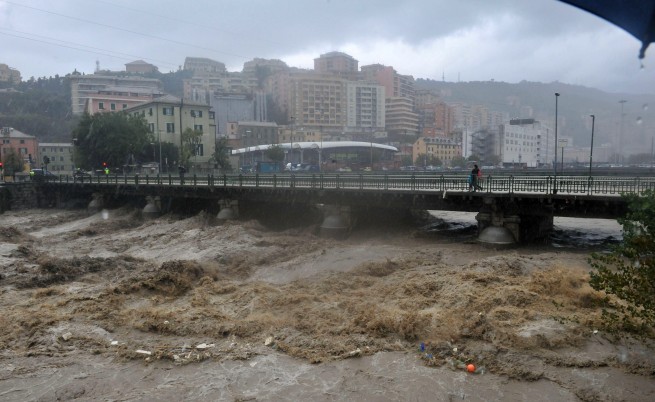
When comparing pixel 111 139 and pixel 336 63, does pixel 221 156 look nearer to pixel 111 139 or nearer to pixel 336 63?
pixel 111 139

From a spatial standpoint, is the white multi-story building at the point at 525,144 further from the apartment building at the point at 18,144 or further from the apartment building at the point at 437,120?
the apartment building at the point at 18,144

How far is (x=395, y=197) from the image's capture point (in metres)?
26.4

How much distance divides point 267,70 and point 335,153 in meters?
96.3

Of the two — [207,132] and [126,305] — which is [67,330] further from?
[207,132]

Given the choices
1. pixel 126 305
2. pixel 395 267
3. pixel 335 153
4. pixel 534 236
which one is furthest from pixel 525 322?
pixel 335 153

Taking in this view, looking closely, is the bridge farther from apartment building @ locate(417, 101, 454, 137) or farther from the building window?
apartment building @ locate(417, 101, 454, 137)

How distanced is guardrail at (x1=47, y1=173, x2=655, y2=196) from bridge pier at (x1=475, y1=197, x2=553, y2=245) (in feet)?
2.19

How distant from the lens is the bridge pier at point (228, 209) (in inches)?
1359

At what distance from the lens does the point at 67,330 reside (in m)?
12.7

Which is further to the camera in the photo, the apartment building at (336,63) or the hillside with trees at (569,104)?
the apartment building at (336,63)

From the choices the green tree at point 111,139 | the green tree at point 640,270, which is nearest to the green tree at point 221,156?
the green tree at point 111,139

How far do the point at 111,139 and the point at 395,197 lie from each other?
48.1 meters

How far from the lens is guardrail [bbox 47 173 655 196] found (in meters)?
20.8

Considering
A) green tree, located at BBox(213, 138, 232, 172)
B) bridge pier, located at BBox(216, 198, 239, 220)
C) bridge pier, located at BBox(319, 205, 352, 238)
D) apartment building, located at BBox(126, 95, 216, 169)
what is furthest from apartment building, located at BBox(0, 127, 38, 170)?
bridge pier, located at BBox(319, 205, 352, 238)
